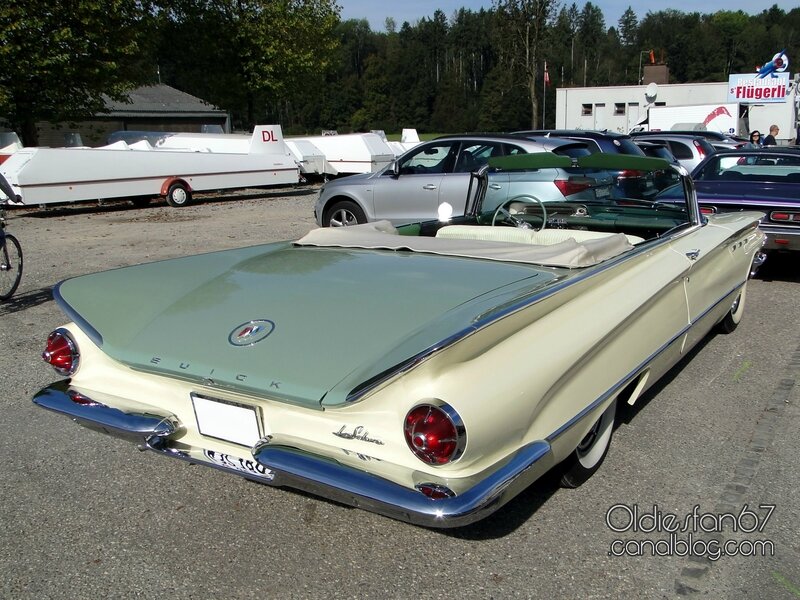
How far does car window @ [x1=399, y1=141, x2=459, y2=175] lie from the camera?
871cm

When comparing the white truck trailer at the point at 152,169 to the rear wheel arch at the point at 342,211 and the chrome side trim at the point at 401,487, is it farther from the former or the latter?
the chrome side trim at the point at 401,487

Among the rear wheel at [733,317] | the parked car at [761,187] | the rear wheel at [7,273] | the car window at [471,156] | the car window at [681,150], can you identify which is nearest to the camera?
the rear wheel at [733,317]

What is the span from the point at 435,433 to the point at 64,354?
1.74 m

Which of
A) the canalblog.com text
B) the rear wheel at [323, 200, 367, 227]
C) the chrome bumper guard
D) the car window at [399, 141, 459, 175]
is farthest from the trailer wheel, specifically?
the canalblog.com text

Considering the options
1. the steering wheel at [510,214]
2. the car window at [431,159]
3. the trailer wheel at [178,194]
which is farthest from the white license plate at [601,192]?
the trailer wheel at [178,194]

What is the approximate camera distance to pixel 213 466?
269cm

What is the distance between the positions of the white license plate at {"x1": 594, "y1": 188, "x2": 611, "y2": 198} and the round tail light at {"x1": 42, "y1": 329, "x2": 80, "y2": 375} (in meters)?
3.14

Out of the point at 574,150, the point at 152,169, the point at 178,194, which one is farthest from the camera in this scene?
the point at 178,194

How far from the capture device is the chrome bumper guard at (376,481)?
218 cm

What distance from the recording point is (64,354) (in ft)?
9.95

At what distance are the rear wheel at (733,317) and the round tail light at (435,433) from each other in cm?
378

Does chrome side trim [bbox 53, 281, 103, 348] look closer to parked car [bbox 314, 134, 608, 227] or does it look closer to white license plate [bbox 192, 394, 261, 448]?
white license plate [bbox 192, 394, 261, 448]

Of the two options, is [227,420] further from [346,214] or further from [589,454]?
[346,214]

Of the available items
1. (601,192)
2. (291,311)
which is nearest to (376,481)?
(291,311)
